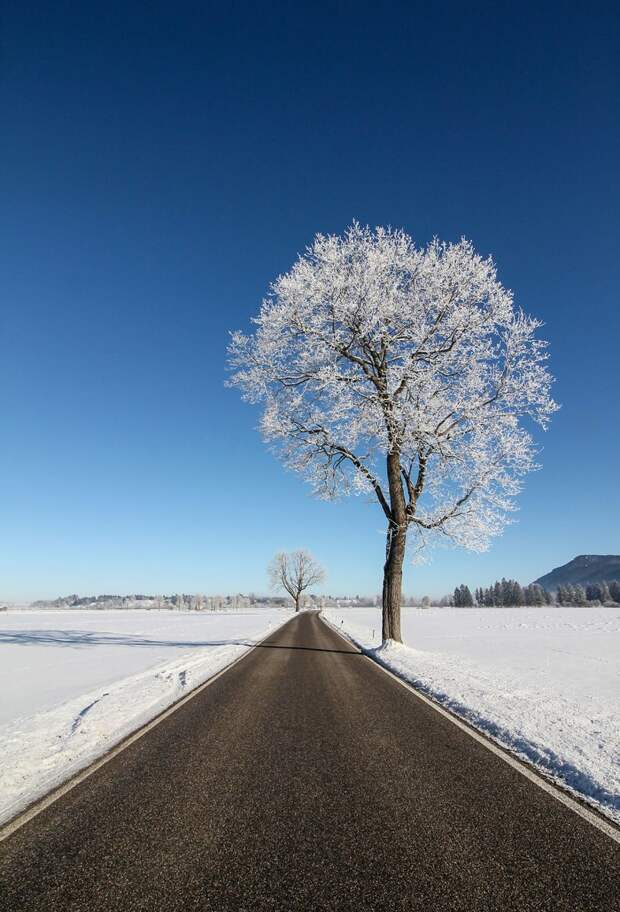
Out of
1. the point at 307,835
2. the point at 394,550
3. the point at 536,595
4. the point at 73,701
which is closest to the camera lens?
the point at 307,835

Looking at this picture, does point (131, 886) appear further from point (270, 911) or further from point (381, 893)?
point (381, 893)

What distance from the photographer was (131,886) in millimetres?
2736

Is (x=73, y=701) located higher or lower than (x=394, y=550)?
lower

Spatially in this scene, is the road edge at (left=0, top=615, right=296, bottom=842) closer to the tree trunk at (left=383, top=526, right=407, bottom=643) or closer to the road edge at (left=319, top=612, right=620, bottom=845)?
the road edge at (left=319, top=612, right=620, bottom=845)

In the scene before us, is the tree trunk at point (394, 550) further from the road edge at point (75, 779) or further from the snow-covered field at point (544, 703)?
the road edge at point (75, 779)

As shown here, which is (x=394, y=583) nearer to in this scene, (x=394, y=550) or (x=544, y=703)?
(x=394, y=550)

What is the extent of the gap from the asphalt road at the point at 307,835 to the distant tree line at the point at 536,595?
160 meters

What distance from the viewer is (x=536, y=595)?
152000 millimetres

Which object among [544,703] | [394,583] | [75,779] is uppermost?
[394,583]

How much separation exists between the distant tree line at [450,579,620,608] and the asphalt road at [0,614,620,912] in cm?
15957

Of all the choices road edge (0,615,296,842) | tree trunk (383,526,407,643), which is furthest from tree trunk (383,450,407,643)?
road edge (0,615,296,842)

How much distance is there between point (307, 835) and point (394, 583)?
42.4 ft

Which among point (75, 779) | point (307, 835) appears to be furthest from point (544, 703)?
point (75, 779)

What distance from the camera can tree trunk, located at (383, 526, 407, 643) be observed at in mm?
15758
